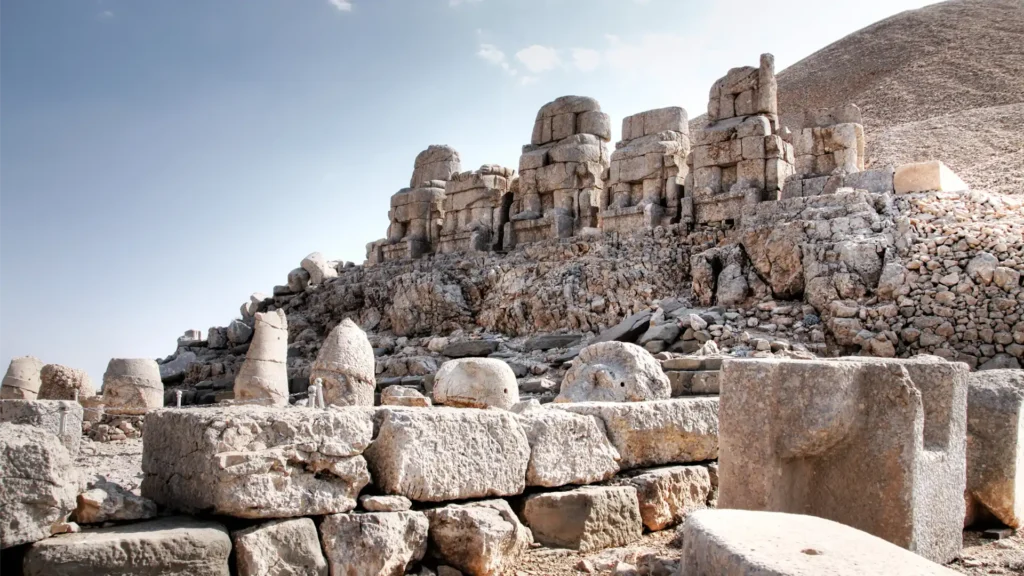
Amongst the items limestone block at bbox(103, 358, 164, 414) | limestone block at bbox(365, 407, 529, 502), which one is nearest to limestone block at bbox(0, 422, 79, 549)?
limestone block at bbox(365, 407, 529, 502)

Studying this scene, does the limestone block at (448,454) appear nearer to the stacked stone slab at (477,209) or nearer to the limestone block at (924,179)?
the limestone block at (924,179)

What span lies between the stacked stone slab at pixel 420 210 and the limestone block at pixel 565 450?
1491 centimetres

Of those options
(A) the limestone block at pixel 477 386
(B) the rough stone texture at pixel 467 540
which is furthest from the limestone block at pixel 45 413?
(B) the rough stone texture at pixel 467 540

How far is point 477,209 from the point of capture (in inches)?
713

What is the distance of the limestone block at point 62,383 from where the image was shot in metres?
10.5

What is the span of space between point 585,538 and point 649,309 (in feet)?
27.9

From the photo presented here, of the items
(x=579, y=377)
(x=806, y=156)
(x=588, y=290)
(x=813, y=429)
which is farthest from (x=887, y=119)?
(x=813, y=429)

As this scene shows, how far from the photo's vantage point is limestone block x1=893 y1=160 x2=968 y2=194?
11594 mm

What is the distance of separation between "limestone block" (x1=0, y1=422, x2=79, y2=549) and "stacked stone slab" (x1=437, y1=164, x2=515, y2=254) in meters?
14.6

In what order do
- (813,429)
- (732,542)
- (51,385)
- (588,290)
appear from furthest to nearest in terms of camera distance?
(588,290)
(51,385)
(813,429)
(732,542)

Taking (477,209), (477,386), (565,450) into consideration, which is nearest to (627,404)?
(565,450)

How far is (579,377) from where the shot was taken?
21.9 ft

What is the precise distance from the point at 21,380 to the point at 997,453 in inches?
423

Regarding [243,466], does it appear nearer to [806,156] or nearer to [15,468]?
[15,468]
